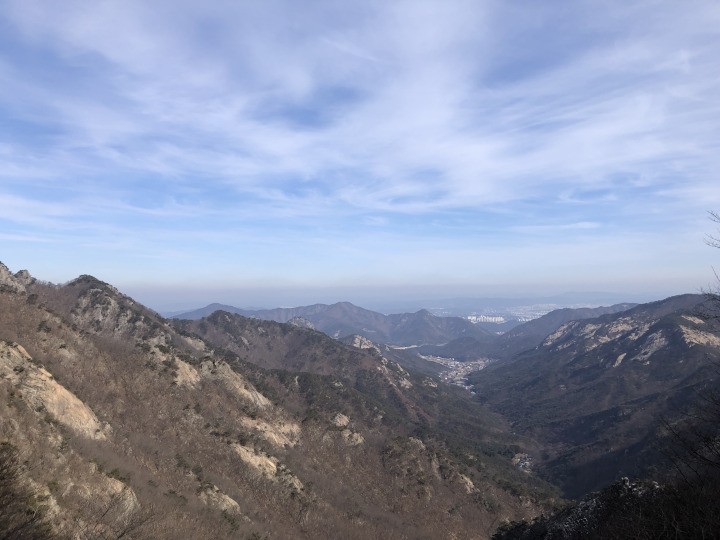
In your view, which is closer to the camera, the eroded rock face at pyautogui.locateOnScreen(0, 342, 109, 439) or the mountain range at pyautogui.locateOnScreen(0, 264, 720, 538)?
the mountain range at pyautogui.locateOnScreen(0, 264, 720, 538)

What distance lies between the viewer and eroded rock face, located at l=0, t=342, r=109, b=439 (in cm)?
3822

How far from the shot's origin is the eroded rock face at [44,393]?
3822 centimetres

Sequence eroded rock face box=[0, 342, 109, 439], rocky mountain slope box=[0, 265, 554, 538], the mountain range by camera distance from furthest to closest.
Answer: eroded rock face box=[0, 342, 109, 439]
rocky mountain slope box=[0, 265, 554, 538]
the mountain range

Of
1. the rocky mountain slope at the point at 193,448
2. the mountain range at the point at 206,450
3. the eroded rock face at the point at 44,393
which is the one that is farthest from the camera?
the eroded rock face at the point at 44,393

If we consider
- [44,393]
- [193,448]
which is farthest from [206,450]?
[44,393]

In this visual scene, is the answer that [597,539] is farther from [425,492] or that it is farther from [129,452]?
[425,492]

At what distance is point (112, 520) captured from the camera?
2900 centimetres

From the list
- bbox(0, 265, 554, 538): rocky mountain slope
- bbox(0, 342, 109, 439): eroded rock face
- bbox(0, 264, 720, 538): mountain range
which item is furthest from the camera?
bbox(0, 342, 109, 439): eroded rock face

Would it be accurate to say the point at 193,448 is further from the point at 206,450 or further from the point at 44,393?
the point at 44,393

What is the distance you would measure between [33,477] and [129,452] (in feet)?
66.9

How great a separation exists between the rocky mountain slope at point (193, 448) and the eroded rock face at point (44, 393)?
16 cm

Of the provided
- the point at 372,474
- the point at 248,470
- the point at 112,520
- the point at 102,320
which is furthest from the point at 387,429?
the point at 112,520

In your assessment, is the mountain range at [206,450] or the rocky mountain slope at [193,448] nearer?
the mountain range at [206,450]

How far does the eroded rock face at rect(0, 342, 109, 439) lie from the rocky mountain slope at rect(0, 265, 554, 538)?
16 centimetres
